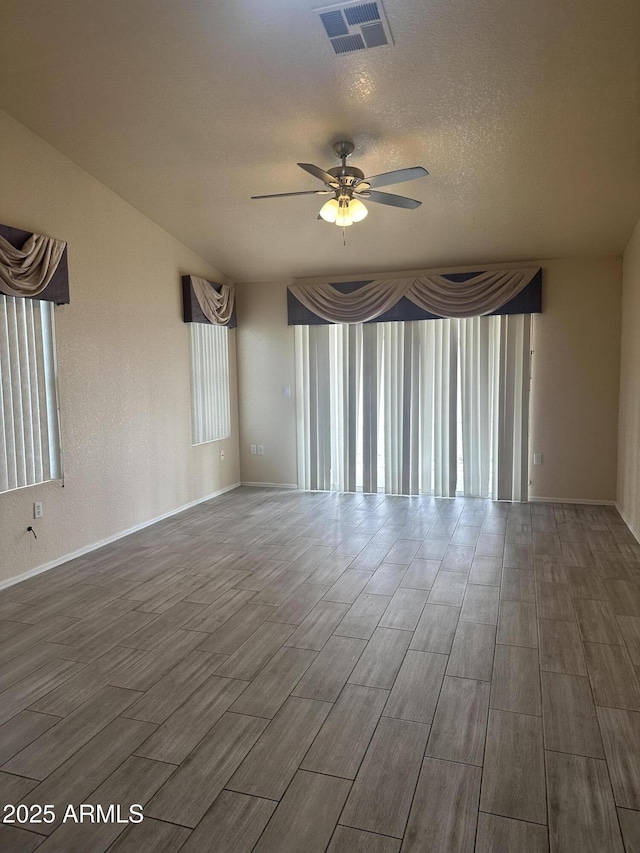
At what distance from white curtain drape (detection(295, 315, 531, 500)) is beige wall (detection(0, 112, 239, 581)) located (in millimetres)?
1625

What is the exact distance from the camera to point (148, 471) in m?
5.48

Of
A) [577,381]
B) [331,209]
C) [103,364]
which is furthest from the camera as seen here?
[577,381]

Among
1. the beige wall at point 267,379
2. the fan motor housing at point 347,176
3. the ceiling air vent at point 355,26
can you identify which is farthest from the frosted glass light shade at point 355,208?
the beige wall at point 267,379

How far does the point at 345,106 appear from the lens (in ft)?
12.1

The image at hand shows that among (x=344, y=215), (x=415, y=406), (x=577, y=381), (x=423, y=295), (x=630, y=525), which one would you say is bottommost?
(x=630, y=525)

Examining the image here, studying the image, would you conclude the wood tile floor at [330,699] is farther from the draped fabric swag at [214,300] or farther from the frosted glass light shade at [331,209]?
the draped fabric swag at [214,300]

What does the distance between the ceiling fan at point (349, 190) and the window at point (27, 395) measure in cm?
184

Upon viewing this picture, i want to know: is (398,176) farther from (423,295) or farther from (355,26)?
(423,295)

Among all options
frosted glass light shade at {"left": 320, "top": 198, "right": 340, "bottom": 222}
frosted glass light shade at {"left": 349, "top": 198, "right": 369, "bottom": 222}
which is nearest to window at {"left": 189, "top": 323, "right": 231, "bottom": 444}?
frosted glass light shade at {"left": 320, "top": 198, "right": 340, "bottom": 222}

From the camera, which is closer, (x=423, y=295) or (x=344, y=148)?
(x=344, y=148)

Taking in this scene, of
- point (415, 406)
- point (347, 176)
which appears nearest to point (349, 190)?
point (347, 176)

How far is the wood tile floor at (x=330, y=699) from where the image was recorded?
1.87 meters

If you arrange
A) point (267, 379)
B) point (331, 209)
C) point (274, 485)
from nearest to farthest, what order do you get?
point (331, 209) < point (267, 379) < point (274, 485)

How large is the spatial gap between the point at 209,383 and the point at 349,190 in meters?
3.28
